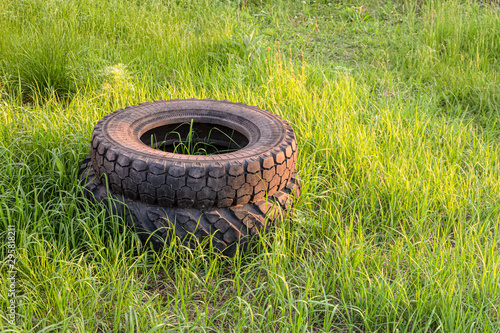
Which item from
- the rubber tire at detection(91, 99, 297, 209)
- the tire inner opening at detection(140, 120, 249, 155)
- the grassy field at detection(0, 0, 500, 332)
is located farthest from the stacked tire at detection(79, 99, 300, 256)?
the tire inner opening at detection(140, 120, 249, 155)

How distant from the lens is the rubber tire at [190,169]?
2363mm

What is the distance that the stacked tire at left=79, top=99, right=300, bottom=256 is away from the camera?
2375 mm

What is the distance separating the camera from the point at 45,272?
2.28 meters

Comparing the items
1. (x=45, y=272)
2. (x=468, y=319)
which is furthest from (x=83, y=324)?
(x=468, y=319)

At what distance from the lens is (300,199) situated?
2.91 metres

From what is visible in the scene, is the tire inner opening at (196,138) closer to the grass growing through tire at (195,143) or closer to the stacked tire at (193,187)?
the grass growing through tire at (195,143)

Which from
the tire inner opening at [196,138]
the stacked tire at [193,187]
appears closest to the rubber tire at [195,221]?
the stacked tire at [193,187]

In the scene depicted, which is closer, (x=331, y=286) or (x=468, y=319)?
(x=468, y=319)

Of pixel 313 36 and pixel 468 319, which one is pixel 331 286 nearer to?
pixel 468 319

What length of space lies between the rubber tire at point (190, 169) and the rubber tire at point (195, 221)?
0.04 metres

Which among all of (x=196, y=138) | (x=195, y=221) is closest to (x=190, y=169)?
(x=195, y=221)

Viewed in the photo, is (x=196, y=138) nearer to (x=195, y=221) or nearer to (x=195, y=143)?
(x=195, y=143)

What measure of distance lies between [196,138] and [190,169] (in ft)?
2.72

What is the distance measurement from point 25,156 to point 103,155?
82 cm
